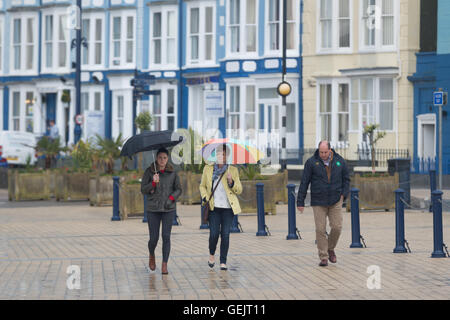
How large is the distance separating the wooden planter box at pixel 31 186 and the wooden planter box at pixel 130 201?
309 inches

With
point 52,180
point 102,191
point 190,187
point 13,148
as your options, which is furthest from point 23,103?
point 190,187

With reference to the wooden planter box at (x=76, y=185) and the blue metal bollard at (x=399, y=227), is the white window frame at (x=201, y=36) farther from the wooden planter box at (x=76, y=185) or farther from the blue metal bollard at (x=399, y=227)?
the blue metal bollard at (x=399, y=227)

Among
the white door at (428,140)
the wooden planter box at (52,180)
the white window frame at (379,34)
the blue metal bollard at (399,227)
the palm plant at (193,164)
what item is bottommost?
the blue metal bollard at (399,227)

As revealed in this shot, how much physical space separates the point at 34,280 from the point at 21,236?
618cm

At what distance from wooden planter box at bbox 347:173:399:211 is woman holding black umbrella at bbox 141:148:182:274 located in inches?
462

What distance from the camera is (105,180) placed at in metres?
26.5

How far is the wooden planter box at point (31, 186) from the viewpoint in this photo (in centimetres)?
2997

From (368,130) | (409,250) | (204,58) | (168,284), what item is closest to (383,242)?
(409,250)

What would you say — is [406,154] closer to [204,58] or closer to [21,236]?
[204,58]

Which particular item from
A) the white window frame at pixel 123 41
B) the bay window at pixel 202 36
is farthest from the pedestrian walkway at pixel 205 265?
the white window frame at pixel 123 41

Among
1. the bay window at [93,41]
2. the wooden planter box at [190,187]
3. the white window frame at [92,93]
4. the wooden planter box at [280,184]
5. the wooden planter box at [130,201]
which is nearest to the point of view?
the wooden planter box at [130,201]

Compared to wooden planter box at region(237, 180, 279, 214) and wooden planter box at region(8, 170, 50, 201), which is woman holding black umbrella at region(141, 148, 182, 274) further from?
wooden planter box at region(8, 170, 50, 201)

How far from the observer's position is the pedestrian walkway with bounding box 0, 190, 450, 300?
37.5 ft

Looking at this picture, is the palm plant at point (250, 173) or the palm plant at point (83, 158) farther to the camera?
the palm plant at point (83, 158)
